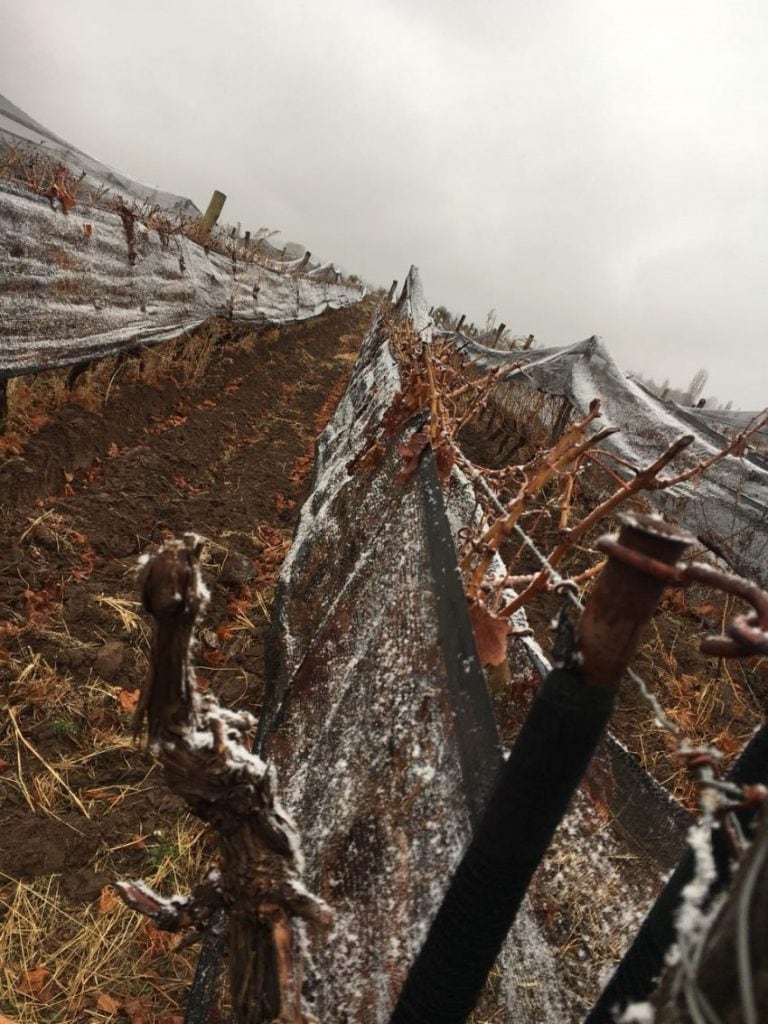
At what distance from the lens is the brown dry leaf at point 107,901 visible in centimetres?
216

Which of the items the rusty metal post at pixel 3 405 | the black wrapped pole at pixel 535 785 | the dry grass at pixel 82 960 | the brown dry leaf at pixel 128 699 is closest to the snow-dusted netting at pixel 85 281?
the rusty metal post at pixel 3 405

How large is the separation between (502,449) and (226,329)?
192 inches

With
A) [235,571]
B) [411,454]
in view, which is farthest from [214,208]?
[411,454]

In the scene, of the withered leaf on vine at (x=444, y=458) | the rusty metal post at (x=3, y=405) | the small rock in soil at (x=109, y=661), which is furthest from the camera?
the rusty metal post at (x=3, y=405)

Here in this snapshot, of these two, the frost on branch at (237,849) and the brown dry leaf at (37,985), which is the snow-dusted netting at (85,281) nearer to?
the brown dry leaf at (37,985)

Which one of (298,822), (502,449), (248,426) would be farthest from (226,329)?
(298,822)

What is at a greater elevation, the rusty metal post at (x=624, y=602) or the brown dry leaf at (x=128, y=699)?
the rusty metal post at (x=624, y=602)

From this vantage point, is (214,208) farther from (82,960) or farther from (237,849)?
(237,849)

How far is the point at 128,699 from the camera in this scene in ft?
9.86

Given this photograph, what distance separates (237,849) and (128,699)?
2.02 m

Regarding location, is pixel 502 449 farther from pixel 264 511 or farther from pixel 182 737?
pixel 182 737

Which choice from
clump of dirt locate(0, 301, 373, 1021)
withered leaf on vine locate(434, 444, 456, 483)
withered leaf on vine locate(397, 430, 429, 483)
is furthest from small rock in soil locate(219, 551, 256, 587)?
withered leaf on vine locate(397, 430, 429, 483)

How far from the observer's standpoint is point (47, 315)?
16.0 ft

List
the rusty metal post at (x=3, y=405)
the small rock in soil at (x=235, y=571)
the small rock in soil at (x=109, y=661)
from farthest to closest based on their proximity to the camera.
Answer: the rusty metal post at (x=3, y=405), the small rock in soil at (x=235, y=571), the small rock in soil at (x=109, y=661)
